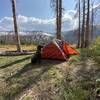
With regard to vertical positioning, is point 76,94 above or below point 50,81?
below

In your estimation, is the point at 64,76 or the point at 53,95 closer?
the point at 53,95

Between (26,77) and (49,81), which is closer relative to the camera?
(49,81)

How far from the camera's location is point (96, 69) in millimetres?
7613

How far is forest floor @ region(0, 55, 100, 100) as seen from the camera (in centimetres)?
583

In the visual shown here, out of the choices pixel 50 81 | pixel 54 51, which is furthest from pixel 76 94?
pixel 54 51

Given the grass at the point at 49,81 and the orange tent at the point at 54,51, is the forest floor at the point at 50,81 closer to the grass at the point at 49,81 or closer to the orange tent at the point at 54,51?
the grass at the point at 49,81

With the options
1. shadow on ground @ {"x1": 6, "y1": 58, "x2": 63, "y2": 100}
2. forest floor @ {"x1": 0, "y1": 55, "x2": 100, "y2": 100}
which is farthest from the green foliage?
shadow on ground @ {"x1": 6, "y1": 58, "x2": 63, "y2": 100}

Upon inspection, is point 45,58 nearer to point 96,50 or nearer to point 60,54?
point 60,54

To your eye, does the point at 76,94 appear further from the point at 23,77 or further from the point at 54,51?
the point at 54,51

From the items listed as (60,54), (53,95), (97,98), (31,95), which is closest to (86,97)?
(97,98)

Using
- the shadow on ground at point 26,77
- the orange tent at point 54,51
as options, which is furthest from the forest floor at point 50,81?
the orange tent at point 54,51

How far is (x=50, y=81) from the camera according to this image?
6.73m

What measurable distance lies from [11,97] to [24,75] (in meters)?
1.54

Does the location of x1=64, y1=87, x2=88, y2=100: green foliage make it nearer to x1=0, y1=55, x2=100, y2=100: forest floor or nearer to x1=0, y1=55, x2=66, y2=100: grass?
x1=0, y1=55, x2=100, y2=100: forest floor
